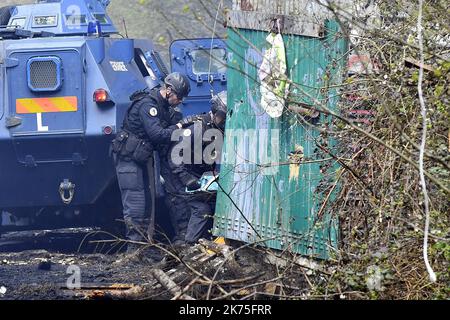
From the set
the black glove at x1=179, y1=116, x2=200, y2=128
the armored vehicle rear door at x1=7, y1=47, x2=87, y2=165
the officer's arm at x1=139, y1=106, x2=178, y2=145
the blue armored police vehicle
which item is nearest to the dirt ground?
the blue armored police vehicle

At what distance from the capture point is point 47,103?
37.8 feet

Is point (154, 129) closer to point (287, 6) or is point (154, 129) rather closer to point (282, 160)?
point (282, 160)

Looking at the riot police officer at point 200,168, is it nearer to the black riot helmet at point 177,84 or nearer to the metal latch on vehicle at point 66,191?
the black riot helmet at point 177,84

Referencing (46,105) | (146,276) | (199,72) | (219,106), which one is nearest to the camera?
(146,276)

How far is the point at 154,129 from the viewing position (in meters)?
11.1

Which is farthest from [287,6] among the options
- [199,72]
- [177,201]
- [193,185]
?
[199,72]

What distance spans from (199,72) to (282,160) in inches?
240

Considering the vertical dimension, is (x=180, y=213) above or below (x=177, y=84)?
below

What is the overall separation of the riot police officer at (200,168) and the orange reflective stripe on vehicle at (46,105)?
4.27 feet

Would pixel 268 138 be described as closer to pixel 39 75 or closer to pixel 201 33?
pixel 39 75

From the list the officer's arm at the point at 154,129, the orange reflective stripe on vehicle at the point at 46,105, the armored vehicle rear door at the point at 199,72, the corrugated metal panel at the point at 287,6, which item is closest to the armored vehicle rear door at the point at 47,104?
the orange reflective stripe on vehicle at the point at 46,105

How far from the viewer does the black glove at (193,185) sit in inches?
431

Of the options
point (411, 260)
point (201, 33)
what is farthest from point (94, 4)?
point (201, 33)

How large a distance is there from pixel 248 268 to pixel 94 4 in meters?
6.53
